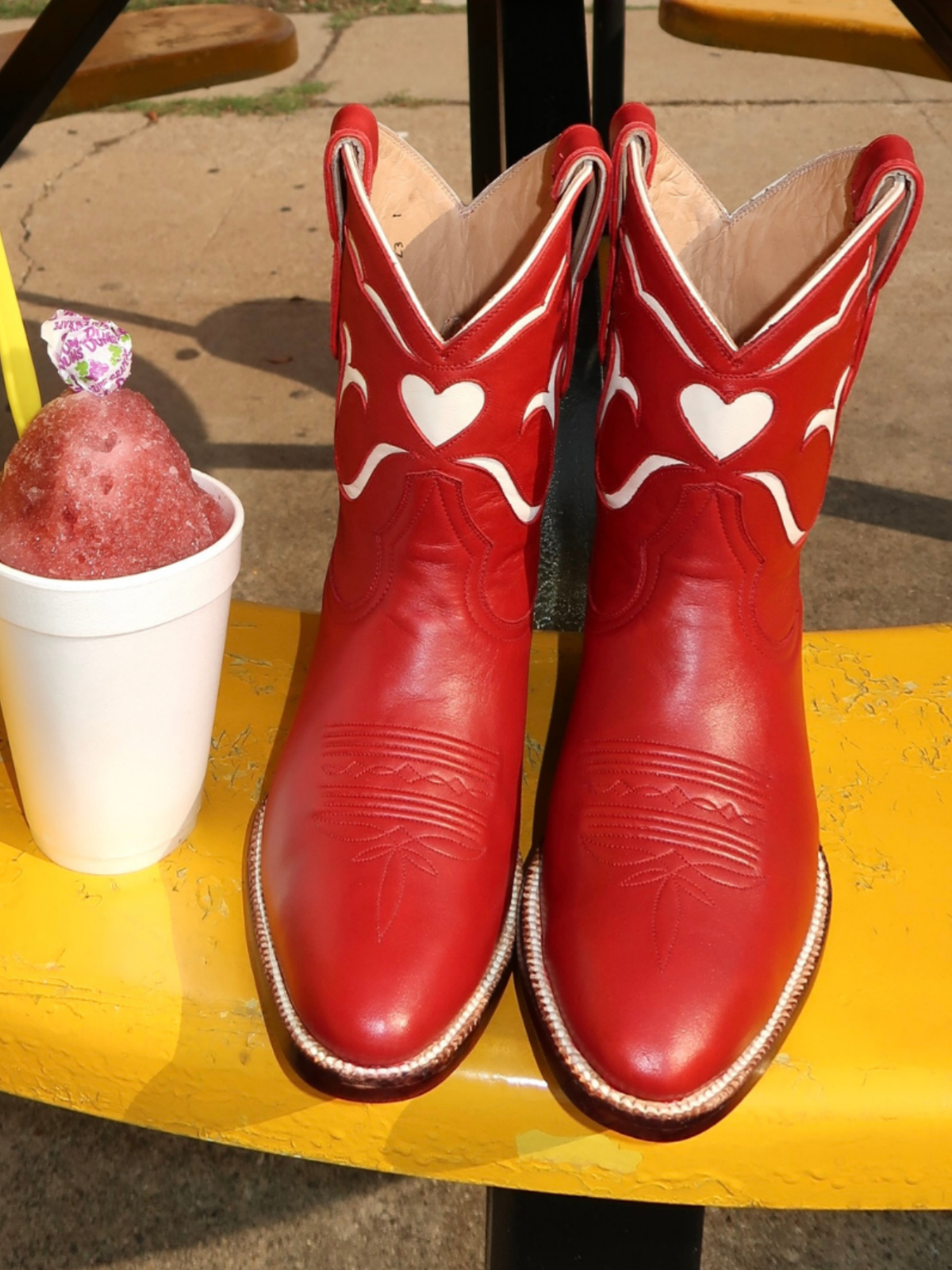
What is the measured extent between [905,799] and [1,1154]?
92 cm

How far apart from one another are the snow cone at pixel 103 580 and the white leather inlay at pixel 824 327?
1.19 feet

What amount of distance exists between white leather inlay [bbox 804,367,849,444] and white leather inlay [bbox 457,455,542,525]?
0.66 ft

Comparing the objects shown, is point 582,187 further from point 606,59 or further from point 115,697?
point 606,59

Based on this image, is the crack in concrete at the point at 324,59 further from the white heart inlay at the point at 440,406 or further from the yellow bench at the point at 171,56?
the white heart inlay at the point at 440,406

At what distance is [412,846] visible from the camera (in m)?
0.74

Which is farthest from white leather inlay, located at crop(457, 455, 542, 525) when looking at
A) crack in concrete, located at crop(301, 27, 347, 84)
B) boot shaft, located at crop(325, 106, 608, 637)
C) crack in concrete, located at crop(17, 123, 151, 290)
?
crack in concrete, located at crop(301, 27, 347, 84)

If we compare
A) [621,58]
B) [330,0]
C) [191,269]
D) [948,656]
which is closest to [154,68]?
[621,58]

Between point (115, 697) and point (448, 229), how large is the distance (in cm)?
44

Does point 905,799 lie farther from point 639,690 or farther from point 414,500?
point 414,500

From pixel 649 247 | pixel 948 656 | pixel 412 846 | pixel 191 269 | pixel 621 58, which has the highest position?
pixel 649 247

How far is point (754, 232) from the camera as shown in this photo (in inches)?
33.8

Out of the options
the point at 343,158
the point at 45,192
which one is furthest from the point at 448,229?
the point at 45,192

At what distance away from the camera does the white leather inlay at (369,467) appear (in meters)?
0.80

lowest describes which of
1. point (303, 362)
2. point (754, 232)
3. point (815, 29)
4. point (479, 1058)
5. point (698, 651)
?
point (303, 362)
